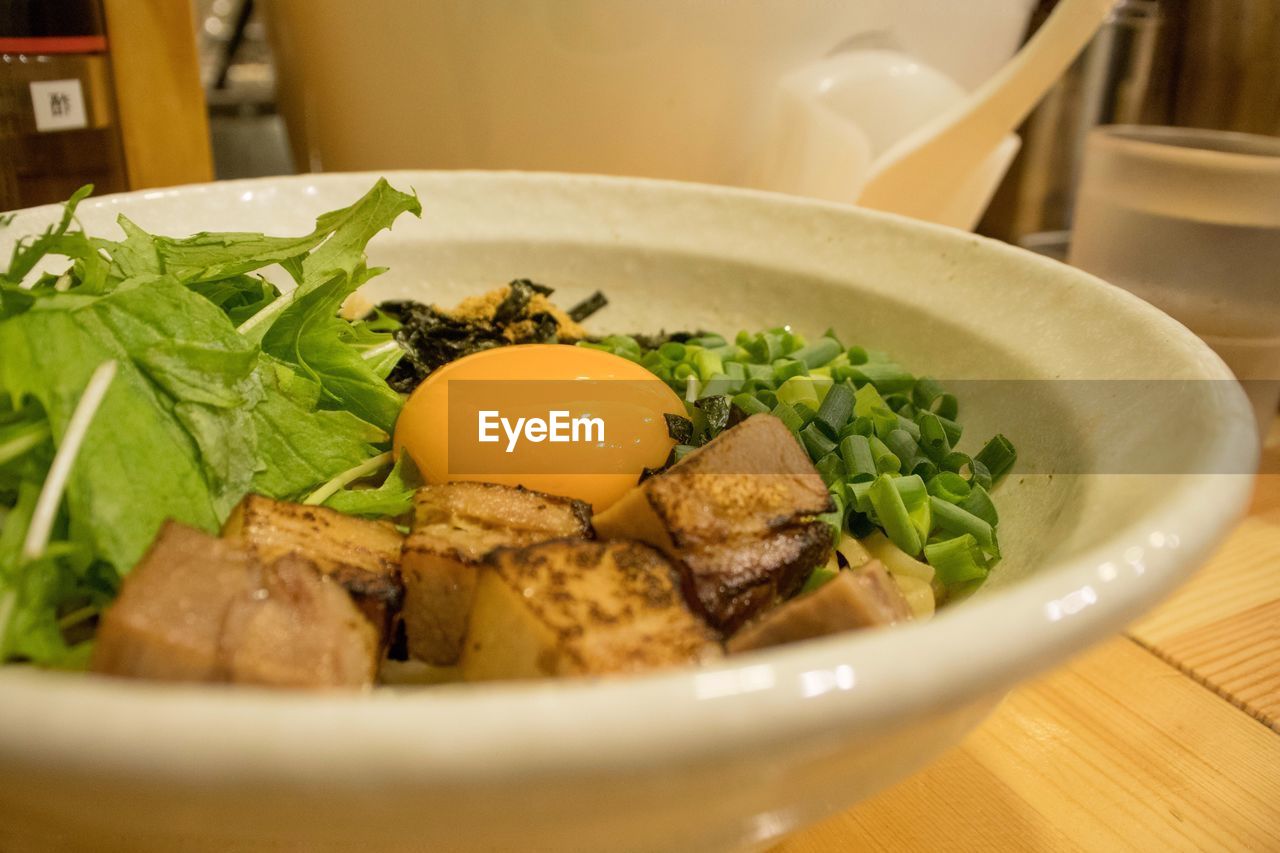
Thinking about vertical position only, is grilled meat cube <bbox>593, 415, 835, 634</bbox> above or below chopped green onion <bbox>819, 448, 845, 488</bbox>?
above

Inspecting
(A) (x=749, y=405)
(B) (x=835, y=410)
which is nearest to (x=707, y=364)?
(A) (x=749, y=405)

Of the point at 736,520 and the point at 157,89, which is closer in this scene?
the point at 736,520

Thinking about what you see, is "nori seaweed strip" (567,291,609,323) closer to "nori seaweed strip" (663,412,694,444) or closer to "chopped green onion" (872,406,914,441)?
"nori seaweed strip" (663,412,694,444)

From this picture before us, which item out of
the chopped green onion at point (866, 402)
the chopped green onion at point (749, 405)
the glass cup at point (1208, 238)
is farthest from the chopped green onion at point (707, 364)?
the glass cup at point (1208, 238)

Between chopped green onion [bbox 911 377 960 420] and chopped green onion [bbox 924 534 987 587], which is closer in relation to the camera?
chopped green onion [bbox 924 534 987 587]

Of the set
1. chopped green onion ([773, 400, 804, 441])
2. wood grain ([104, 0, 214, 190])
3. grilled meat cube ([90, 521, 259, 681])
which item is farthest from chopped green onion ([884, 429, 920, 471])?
wood grain ([104, 0, 214, 190])

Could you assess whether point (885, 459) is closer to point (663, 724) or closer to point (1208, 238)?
point (663, 724)
